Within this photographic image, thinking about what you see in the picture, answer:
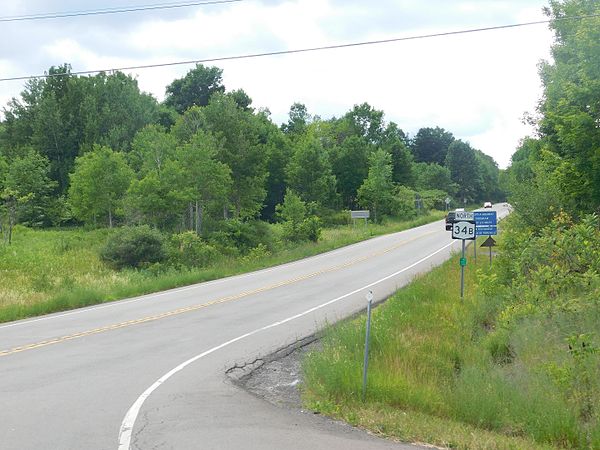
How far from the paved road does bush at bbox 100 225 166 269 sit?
1014 cm

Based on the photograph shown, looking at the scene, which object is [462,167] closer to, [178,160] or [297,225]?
[297,225]

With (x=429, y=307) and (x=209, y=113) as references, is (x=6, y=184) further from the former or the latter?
(x=429, y=307)

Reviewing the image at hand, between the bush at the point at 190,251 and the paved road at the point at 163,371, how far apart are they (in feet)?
40.0

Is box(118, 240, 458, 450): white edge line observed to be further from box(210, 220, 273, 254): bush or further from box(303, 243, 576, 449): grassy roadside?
box(210, 220, 273, 254): bush

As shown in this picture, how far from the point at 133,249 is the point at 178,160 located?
40.8 feet

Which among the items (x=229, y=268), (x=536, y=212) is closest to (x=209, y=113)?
(x=229, y=268)

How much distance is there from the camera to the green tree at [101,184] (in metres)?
48.6

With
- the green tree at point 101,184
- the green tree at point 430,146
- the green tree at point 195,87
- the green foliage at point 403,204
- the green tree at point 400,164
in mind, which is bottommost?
the green foliage at point 403,204

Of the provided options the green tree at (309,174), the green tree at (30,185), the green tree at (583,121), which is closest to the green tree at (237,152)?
the green tree at (309,174)

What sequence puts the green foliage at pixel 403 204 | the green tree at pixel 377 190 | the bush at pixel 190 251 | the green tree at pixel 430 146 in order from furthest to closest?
the green tree at pixel 430 146 → the green foliage at pixel 403 204 → the green tree at pixel 377 190 → the bush at pixel 190 251

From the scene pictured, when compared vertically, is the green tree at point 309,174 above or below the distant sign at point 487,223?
above

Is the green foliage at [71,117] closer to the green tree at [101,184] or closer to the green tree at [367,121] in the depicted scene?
the green tree at [101,184]

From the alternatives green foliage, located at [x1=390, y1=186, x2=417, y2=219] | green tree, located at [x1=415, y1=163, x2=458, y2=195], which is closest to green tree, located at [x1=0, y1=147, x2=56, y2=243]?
green foliage, located at [x1=390, y1=186, x2=417, y2=219]

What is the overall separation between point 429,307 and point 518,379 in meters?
6.80
